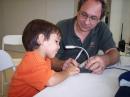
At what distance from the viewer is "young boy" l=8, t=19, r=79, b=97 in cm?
112

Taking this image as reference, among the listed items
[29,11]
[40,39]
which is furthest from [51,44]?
[29,11]

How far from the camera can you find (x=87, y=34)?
177 centimetres

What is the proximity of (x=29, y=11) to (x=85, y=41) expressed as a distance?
8.25 ft

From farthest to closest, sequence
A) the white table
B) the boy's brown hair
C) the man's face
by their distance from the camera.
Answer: the man's face, the boy's brown hair, the white table

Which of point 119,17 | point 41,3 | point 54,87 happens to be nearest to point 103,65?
point 54,87

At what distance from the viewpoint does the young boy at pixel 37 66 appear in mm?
1118

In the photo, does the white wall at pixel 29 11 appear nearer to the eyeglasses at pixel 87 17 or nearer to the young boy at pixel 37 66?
the eyeglasses at pixel 87 17

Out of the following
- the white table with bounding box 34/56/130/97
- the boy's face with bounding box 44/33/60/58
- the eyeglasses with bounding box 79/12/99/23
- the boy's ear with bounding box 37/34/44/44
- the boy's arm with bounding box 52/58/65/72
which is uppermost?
the eyeglasses with bounding box 79/12/99/23

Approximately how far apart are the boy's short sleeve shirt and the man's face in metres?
0.13

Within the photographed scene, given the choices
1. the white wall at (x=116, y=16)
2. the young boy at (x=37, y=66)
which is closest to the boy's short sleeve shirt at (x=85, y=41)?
the young boy at (x=37, y=66)

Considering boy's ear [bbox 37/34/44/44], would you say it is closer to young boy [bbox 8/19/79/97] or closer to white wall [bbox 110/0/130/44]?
young boy [bbox 8/19/79/97]

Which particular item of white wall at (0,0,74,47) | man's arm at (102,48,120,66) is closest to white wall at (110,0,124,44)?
white wall at (0,0,74,47)

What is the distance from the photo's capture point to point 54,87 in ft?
3.66

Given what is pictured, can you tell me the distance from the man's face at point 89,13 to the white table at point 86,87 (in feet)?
1.44
